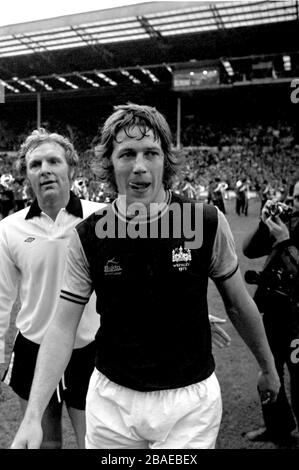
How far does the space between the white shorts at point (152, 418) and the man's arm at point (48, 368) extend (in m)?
0.15

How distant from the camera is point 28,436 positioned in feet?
4.16

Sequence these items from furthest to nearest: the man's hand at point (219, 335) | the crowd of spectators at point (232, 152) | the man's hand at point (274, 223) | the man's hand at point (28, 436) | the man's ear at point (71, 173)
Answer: the crowd of spectators at point (232, 152) → the man's hand at point (274, 223) → the man's ear at point (71, 173) → the man's hand at point (219, 335) → the man's hand at point (28, 436)

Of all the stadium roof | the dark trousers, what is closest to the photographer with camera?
the dark trousers

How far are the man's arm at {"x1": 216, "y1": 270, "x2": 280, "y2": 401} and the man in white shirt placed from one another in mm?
687

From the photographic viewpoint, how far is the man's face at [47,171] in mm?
1916

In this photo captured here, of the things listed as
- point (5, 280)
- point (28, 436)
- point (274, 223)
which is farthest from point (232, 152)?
point (28, 436)

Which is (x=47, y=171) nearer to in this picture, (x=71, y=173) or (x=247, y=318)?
(x=71, y=173)

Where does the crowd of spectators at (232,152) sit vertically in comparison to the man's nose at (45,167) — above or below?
above

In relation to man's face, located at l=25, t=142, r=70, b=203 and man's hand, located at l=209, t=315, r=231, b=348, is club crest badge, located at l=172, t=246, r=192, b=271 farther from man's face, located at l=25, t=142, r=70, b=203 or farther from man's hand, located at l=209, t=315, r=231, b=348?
man's face, located at l=25, t=142, r=70, b=203

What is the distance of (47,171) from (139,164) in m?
0.68

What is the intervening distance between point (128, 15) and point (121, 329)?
75.1 ft

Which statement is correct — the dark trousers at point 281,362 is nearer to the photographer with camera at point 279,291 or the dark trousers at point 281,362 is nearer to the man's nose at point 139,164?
the photographer with camera at point 279,291

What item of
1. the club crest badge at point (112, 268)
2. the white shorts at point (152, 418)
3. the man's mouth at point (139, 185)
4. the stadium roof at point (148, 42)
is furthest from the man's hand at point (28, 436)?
the stadium roof at point (148, 42)

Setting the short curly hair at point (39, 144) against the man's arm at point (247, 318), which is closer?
the man's arm at point (247, 318)
